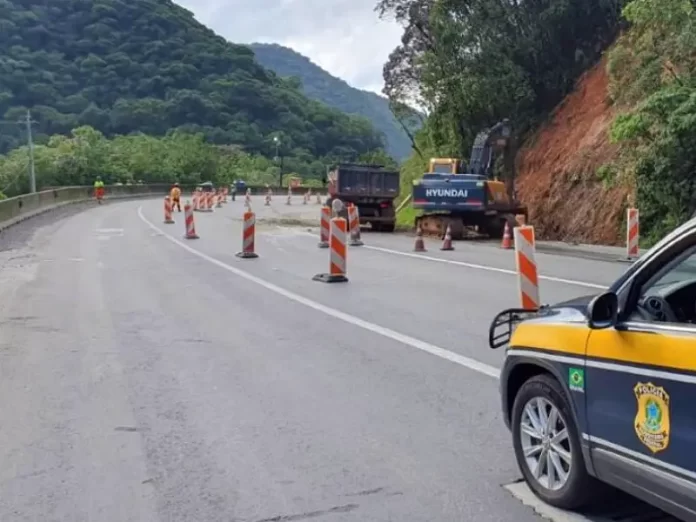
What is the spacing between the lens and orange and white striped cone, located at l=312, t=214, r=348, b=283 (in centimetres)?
1492

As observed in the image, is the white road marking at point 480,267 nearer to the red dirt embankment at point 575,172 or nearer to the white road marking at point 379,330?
the white road marking at point 379,330

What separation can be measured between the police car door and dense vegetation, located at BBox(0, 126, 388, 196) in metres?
70.2

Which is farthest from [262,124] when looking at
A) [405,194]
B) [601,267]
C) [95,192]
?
[601,267]

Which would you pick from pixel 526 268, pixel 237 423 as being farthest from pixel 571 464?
pixel 526 268

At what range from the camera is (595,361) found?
4.14 meters

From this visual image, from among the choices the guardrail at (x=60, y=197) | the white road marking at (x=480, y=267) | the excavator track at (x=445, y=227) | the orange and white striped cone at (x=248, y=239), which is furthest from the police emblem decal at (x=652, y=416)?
the guardrail at (x=60, y=197)

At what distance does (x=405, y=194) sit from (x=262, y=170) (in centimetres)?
6602

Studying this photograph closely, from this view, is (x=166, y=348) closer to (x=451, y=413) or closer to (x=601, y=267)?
(x=451, y=413)

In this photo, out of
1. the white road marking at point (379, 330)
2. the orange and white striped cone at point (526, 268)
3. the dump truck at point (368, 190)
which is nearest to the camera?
the white road marking at point (379, 330)

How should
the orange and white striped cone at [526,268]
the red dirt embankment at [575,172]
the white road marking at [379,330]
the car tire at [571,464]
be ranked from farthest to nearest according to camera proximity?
the red dirt embankment at [575,172]
the orange and white striped cone at [526,268]
the white road marking at [379,330]
the car tire at [571,464]

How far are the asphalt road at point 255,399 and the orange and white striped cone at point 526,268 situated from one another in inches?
22.0

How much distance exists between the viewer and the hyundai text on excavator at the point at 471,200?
26812 mm

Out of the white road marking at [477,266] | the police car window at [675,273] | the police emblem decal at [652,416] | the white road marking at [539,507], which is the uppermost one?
the police car window at [675,273]

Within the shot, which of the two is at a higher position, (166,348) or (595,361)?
(595,361)
